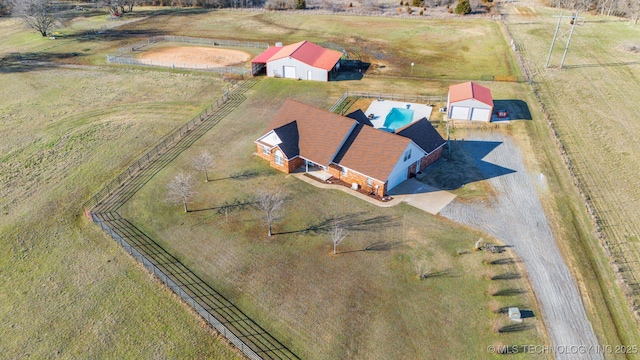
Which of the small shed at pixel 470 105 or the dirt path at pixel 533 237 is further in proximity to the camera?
the small shed at pixel 470 105

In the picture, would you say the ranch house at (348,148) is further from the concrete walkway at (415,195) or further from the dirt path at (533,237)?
the dirt path at (533,237)

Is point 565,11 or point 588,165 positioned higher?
point 565,11

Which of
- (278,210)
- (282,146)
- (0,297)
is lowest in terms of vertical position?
(0,297)

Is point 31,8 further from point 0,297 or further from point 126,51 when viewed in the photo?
point 0,297

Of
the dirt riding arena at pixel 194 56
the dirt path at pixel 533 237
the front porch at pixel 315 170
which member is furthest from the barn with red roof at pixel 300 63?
the dirt path at pixel 533 237

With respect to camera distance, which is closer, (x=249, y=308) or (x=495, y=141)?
(x=249, y=308)

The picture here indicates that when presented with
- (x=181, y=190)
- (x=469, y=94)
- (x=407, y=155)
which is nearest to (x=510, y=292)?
(x=407, y=155)

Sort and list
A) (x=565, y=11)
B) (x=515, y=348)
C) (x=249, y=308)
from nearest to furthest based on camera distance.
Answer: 1. (x=515, y=348)
2. (x=249, y=308)
3. (x=565, y=11)

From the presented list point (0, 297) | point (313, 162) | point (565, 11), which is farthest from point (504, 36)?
point (0, 297)
